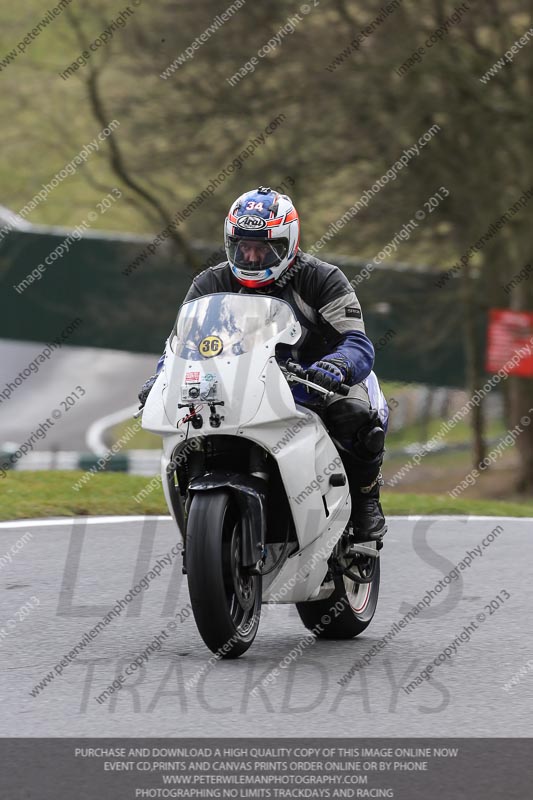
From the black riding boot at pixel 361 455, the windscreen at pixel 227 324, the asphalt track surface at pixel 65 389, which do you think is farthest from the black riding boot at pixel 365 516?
the asphalt track surface at pixel 65 389

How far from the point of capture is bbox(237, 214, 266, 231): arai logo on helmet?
20.2 feet

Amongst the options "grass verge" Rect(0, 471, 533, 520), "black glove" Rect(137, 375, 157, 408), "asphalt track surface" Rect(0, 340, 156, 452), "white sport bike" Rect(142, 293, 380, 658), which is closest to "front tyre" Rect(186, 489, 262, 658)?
"white sport bike" Rect(142, 293, 380, 658)

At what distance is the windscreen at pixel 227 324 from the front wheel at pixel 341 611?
119 cm

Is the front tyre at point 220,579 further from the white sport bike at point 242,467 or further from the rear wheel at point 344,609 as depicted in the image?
the rear wheel at point 344,609

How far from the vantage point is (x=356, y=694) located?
5.47 meters

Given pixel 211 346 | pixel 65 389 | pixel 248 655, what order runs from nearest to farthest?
pixel 211 346 → pixel 248 655 → pixel 65 389

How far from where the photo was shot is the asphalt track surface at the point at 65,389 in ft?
136

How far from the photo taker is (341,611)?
6562 mm

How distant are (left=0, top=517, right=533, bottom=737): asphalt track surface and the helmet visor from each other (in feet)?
5.28

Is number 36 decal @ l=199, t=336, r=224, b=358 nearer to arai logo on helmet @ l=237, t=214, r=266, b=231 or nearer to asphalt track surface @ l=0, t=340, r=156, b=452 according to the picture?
arai logo on helmet @ l=237, t=214, r=266, b=231

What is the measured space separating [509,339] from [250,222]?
17860mm

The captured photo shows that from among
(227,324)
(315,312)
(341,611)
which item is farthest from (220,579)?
(315,312)
